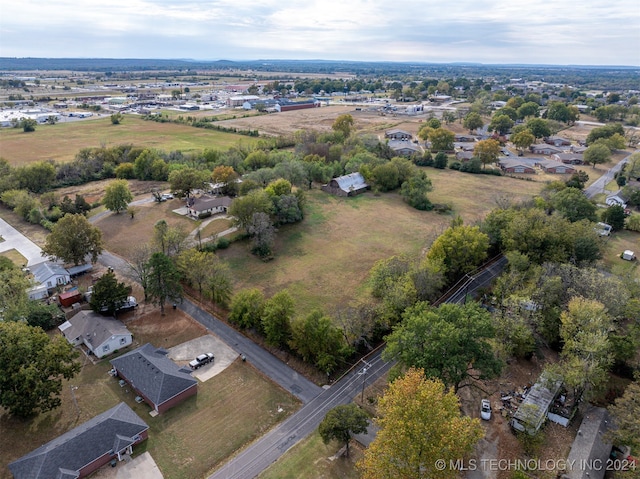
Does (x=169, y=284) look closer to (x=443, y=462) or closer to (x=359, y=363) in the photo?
(x=359, y=363)

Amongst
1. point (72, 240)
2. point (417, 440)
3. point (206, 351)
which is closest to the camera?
point (417, 440)

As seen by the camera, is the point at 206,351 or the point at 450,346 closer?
the point at 450,346

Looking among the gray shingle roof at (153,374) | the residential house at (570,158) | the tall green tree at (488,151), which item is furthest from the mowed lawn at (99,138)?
the residential house at (570,158)

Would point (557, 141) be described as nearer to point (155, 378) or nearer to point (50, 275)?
point (155, 378)

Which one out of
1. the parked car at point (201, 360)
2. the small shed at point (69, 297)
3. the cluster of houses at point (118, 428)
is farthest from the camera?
the small shed at point (69, 297)

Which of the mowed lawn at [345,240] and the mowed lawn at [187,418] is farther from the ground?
the mowed lawn at [345,240]

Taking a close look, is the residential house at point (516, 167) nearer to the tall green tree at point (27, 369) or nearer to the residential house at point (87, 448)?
the residential house at point (87, 448)

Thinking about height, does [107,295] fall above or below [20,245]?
above

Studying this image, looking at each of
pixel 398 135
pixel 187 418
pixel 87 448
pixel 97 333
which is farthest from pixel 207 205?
pixel 398 135
